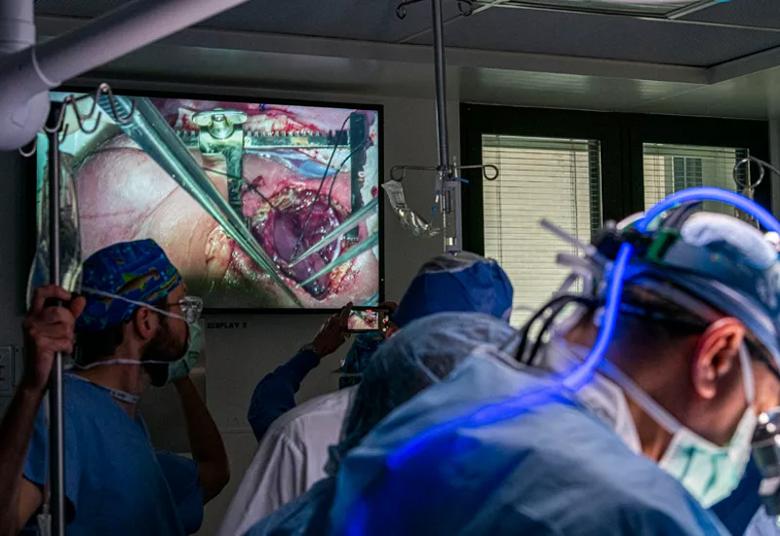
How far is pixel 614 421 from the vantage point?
1.06 metres

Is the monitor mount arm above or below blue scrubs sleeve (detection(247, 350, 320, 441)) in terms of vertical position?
above

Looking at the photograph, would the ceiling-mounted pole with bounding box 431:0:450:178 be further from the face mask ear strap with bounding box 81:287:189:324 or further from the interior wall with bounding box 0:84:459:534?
the interior wall with bounding box 0:84:459:534

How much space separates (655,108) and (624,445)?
4206 mm

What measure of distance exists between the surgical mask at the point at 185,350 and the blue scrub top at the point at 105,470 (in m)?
0.12

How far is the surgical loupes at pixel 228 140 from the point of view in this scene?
4.21m

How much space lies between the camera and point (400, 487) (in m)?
0.98

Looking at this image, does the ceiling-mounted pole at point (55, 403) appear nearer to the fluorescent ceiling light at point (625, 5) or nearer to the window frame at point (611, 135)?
the fluorescent ceiling light at point (625, 5)

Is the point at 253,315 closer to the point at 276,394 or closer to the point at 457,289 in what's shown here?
the point at 276,394

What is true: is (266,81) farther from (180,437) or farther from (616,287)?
(616,287)

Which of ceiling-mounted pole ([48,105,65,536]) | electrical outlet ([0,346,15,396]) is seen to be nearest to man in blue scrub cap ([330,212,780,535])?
ceiling-mounted pole ([48,105,65,536])

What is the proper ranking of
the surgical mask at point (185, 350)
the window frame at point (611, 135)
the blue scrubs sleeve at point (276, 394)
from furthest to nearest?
the window frame at point (611, 135)
the blue scrubs sleeve at point (276, 394)
the surgical mask at point (185, 350)

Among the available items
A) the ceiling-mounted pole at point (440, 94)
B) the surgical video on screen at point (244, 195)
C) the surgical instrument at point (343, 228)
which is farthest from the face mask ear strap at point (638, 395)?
the surgical instrument at point (343, 228)

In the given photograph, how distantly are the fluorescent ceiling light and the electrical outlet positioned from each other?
6.60ft

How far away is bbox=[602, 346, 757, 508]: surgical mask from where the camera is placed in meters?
1.06
